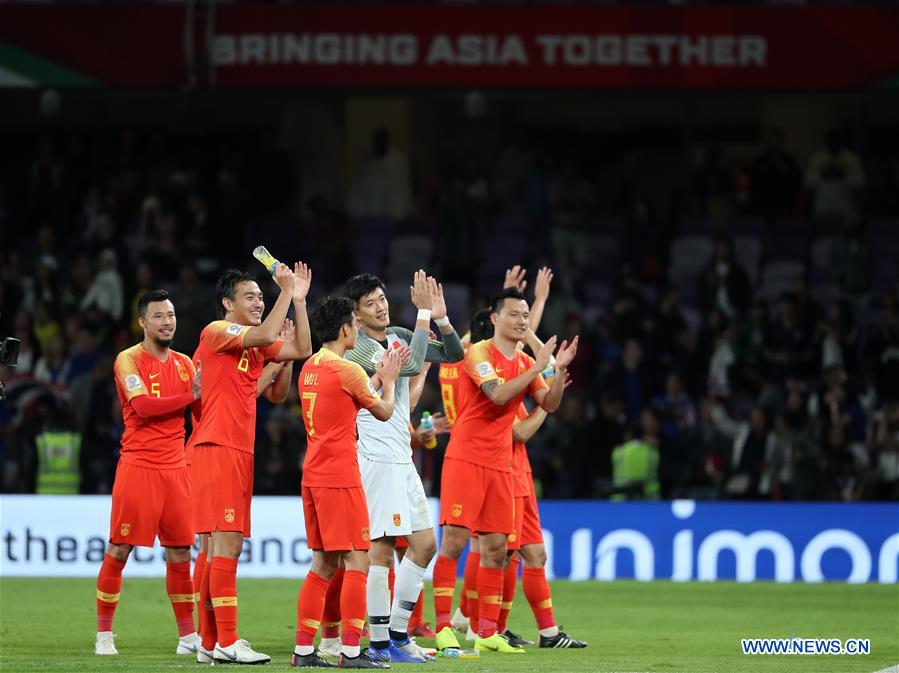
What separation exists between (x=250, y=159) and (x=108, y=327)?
4624 mm

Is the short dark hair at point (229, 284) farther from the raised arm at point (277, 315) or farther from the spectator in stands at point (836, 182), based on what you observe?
the spectator in stands at point (836, 182)

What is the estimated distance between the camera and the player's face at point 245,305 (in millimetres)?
10484

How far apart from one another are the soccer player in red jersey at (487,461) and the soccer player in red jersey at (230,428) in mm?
1447

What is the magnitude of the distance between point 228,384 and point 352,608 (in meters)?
1.60

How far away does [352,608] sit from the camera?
9.75 m

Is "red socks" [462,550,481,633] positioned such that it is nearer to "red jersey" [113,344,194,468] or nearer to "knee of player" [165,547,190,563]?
"knee of player" [165,547,190,563]

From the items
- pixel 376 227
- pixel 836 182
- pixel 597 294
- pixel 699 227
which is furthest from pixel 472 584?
pixel 836 182

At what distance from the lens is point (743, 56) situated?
2145cm

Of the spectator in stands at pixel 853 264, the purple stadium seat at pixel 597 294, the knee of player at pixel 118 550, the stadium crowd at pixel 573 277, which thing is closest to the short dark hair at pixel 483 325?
the knee of player at pixel 118 550

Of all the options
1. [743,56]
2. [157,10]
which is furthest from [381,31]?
[743,56]

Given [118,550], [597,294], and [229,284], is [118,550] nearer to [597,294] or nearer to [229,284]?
[229,284]

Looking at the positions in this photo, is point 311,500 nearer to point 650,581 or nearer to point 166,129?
point 650,581

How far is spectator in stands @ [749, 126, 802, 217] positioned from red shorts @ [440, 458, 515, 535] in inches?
526
